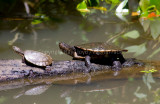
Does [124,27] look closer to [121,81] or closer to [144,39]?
[144,39]

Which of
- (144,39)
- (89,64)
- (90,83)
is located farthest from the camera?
(144,39)

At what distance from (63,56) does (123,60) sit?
0.95m

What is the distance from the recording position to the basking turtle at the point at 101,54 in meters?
2.68

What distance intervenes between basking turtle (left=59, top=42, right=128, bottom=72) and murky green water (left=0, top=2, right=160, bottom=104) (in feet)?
0.89

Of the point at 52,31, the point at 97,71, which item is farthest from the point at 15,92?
the point at 52,31

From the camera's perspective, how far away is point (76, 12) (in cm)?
680

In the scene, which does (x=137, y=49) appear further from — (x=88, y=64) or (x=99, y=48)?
(x=88, y=64)

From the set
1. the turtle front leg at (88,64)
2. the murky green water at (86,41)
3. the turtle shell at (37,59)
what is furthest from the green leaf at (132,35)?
the turtle shell at (37,59)

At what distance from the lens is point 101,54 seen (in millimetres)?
2727

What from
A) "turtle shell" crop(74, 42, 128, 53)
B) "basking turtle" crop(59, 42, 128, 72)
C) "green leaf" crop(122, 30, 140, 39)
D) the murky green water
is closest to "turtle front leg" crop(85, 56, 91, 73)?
"basking turtle" crop(59, 42, 128, 72)

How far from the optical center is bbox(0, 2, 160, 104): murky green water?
2.14 metres

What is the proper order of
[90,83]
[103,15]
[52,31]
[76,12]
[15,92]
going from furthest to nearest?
[76,12] < [103,15] < [52,31] < [90,83] < [15,92]

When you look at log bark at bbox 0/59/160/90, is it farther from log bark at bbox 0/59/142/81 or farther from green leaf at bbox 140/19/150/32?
green leaf at bbox 140/19/150/32

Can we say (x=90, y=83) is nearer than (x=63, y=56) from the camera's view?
Yes
